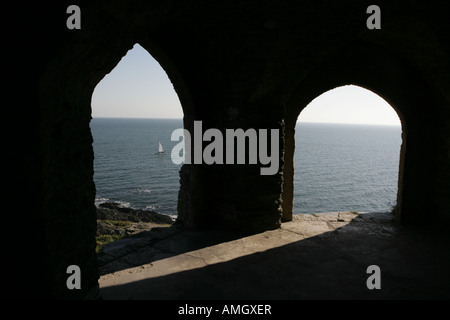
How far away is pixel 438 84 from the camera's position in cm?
568

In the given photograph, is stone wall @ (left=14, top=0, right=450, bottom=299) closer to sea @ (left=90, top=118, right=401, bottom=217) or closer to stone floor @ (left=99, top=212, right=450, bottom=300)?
stone floor @ (left=99, top=212, right=450, bottom=300)

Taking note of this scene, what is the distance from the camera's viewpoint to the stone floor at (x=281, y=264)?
12.1 feet

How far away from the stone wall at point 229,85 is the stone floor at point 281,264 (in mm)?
624

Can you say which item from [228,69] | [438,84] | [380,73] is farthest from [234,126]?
[438,84]

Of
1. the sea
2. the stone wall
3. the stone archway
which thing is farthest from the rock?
the stone archway

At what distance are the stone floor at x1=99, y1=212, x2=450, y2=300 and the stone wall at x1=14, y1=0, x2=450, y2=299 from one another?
2.05 ft

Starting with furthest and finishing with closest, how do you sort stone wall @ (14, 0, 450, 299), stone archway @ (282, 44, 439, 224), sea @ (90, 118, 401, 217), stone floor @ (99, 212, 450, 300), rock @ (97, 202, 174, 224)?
1. sea @ (90, 118, 401, 217)
2. rock @ (97, 202, 174, 224)
3. stone archway @ (282, 44, 439, 224)
4. stone floor @ (99, 212, 450, 300)
5. stone wall @ (14, 0, 450, 299)

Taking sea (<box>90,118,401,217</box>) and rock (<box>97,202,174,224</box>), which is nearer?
rock (<box>97,202,174,224</box>)

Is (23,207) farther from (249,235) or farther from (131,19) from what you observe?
(249,235)

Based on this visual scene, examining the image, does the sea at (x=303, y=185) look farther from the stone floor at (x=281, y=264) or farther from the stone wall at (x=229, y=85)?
the stone floor at (x=281, y=264)

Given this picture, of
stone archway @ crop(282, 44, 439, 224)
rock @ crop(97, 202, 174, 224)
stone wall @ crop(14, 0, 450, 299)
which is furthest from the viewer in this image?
rock @ crop(97, 202, 174, 224)

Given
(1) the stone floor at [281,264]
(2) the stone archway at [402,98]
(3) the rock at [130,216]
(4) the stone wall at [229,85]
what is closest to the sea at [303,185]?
(3) the rock at [130,216]

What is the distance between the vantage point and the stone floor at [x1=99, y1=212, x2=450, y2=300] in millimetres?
3691

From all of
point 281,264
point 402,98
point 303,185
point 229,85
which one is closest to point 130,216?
point 229,85
